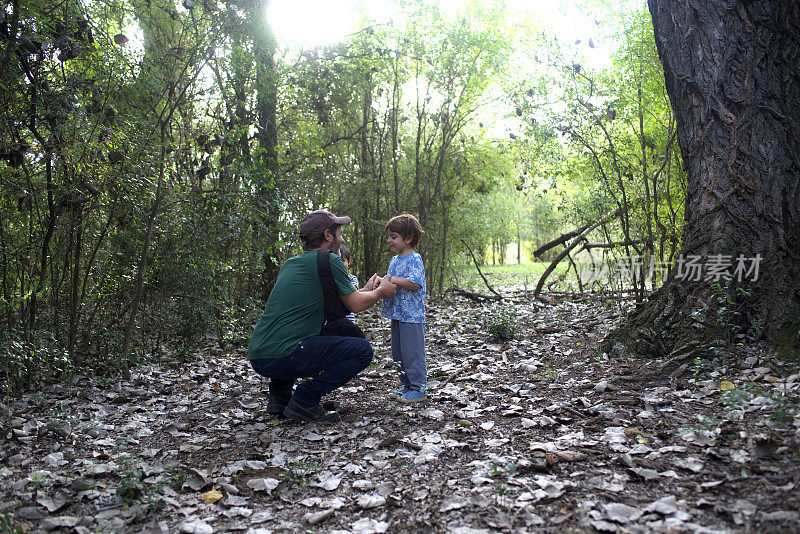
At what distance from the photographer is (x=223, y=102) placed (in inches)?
305

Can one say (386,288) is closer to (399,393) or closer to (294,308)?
(294,308)

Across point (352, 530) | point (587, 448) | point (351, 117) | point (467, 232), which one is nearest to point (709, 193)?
point (587, 448)

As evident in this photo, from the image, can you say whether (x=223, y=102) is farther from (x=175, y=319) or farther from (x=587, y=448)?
(x=587, y=448)

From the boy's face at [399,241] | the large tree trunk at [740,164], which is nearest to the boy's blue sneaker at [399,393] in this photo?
the boy's face at [399,241]

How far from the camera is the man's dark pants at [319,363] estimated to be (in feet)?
14.0

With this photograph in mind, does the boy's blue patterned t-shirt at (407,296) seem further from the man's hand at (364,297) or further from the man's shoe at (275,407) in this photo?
the man's shoe at (275,407)

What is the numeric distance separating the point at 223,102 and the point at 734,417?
7142 millimetres

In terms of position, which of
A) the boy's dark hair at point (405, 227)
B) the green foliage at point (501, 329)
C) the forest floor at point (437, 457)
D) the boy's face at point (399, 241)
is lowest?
the forest floor at point (437, 457)

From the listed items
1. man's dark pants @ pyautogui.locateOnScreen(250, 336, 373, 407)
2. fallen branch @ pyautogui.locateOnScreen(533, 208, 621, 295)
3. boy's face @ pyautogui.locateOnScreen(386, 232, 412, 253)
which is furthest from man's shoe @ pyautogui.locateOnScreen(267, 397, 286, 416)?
fallen branch @ pyautogui.locateOnScreen(533, 208, 621, 295)

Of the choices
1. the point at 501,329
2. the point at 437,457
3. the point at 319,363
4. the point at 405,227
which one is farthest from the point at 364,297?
the point at 501,329

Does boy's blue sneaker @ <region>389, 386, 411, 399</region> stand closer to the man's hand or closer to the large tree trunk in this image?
the man's hand

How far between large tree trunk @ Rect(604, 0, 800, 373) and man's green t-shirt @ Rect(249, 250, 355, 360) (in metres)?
2.82

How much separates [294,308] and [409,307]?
98 centimetres

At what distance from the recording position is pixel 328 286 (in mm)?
4309
